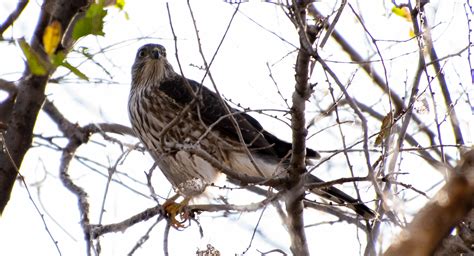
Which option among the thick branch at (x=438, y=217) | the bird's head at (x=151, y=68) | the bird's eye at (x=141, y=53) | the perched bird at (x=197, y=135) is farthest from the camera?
the bird's eye at (x=141, y=53)

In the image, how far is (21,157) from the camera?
14.2ft

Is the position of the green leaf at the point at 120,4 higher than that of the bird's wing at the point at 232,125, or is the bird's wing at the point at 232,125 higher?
the bird's wing at the point at 232,125

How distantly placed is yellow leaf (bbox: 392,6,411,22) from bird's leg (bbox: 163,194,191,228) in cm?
174

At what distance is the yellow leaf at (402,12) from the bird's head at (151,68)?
253cm

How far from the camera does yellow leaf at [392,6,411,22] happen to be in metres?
4.37

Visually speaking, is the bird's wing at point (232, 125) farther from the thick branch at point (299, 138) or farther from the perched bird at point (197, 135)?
the thick branch at point (299, 138)

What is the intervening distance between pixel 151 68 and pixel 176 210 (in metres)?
1.88

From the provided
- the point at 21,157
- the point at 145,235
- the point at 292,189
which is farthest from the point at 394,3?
the point at 21,157

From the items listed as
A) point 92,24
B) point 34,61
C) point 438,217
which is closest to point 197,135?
point 92,24

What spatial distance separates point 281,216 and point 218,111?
81.4 inches

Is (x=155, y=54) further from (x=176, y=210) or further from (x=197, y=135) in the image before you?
(x=176, y=210)

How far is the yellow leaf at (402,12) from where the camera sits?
437 centimetres

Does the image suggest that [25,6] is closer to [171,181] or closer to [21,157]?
[21,157]

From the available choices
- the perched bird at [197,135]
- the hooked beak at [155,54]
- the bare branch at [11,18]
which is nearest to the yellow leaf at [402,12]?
the perched bird at [197,135]
